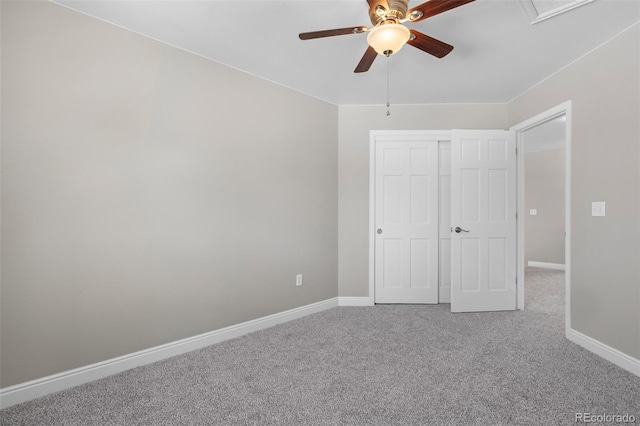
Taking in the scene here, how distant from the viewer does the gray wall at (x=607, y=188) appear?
2.30 meters

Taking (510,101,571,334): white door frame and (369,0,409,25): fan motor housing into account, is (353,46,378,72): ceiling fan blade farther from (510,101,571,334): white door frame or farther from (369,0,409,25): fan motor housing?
(510,101,571,334): white door frame

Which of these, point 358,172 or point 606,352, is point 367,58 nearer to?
point 358,172

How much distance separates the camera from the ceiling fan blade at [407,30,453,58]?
1919 mm

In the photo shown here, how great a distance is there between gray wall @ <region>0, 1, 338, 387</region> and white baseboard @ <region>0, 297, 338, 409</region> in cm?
5

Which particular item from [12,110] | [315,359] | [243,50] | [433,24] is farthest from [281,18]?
[315,359]

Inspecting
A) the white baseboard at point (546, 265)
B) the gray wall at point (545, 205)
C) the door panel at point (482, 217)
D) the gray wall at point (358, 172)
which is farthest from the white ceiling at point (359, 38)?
the white baseboard at point (546, 265)

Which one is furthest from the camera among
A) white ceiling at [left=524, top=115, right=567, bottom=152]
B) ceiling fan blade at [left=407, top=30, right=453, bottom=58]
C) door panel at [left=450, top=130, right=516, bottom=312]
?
white ceiling at [left=524, top=115, right=567, bottom=152]

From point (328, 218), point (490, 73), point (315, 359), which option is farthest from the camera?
point (328, 218)

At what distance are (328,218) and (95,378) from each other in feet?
8.48

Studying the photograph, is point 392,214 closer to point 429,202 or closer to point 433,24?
point 429,202

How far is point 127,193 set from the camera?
2346 mm

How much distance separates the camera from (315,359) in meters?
2.48

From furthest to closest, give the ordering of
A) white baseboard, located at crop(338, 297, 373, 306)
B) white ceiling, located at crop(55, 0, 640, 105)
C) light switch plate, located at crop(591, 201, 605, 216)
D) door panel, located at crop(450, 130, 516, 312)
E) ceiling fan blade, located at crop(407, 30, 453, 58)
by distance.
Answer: white baseboard, located at crop(338, 297, 373, 306) → door panel, located at crop(450, 130, 516, 312) → light switch plate, located at crop(591, 201, 605, 216) → white ceiling, located at crop(55, 0, 640, 105) → ceiling fan blade, located at crop(407, 30, 453, 58)

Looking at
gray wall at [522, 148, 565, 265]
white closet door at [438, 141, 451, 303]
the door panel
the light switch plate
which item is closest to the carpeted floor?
the door panel
